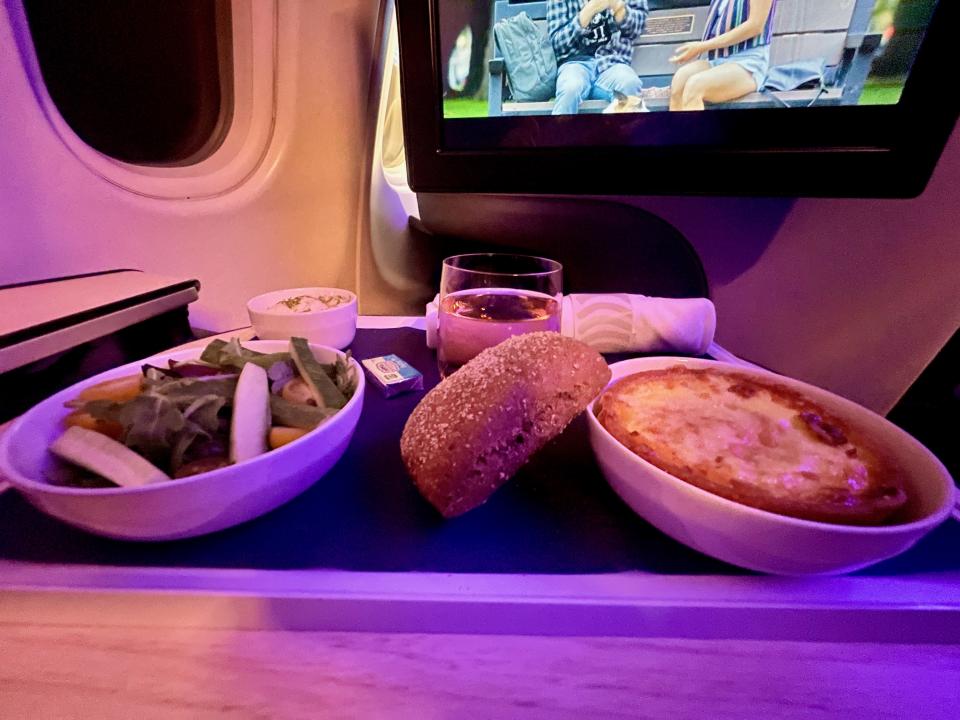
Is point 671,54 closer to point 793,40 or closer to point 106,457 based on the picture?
point 793,40

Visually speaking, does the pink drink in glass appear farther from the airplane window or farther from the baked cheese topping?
the airplane window

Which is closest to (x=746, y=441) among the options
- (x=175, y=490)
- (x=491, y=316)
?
(x=491, y=316)

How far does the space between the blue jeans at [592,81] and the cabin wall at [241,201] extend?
0.59 metres

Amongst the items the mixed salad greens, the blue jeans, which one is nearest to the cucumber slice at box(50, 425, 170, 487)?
the mixed salad greens

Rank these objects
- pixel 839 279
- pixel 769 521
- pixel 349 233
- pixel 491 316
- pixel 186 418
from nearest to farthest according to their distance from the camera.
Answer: pixel 769 521
pixel 186 418
pixel 491 316
pixel 839 279
pixel 349 233

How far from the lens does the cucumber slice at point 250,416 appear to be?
1.28 ft

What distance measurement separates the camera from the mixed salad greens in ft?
1.22

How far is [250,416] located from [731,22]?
95cm

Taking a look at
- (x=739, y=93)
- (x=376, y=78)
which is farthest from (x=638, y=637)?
(x=376, y=78)

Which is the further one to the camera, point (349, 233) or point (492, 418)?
point (349, 233)

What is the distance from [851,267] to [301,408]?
4.23 ft

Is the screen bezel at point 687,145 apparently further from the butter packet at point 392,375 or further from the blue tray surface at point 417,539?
the blue tray surface at point 417,539

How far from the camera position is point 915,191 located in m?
0.80

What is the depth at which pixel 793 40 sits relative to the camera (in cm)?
79
